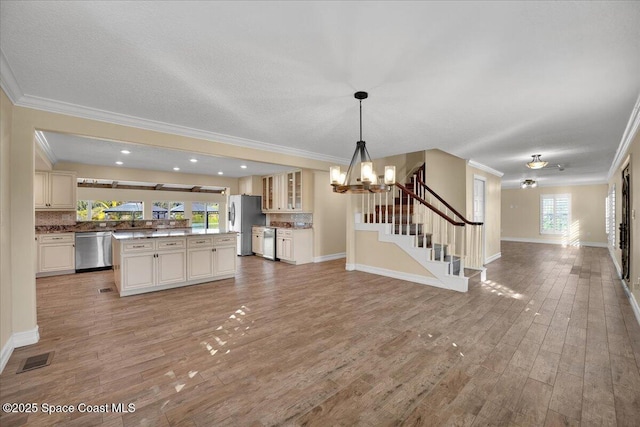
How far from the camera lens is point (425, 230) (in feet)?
17.1

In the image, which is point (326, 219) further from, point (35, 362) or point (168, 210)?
point (35, 362)

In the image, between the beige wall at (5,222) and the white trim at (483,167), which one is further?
the white trim at (483,167)

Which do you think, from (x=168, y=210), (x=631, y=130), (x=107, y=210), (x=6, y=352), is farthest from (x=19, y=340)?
(x=631, y=130)

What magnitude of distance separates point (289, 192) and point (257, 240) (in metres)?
1.74

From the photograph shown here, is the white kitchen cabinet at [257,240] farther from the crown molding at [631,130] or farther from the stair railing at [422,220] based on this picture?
the crown molding at [631,130]

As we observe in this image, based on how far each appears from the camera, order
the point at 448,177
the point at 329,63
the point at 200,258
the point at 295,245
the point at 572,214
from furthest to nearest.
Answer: the point at 572,214 → the point at 295,245 → the point at 448,177 → the point at 200,258 → the point at 329,63

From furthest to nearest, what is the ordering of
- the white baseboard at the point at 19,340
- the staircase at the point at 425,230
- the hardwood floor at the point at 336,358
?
1. the staircase at the point at 425,230
2. the white baseboard at the point at 19,340
3. the hardwood floor at the point at 336,358

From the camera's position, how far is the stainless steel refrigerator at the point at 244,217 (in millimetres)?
8109

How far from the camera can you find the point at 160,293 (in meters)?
4.47

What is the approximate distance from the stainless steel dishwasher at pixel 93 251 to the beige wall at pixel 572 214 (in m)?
14.3

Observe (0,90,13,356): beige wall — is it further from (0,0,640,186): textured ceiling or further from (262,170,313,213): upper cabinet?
(262,170,313,213): upper cabinet

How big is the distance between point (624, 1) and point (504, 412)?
260cm

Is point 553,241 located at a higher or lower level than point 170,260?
lower

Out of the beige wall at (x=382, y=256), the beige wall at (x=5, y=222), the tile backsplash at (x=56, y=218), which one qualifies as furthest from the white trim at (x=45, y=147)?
the beige wall at (x=382, y=256)
